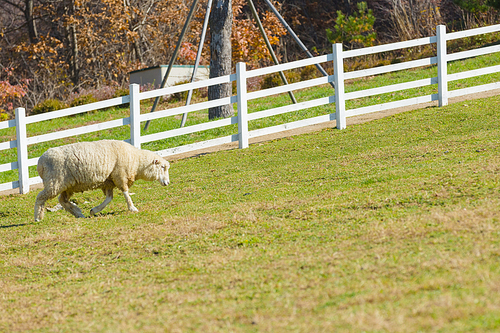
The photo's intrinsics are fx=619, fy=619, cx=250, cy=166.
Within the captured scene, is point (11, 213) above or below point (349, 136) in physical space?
below

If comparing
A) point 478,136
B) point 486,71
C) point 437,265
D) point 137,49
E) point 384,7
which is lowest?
point 437,265

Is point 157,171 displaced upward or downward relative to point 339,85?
downward

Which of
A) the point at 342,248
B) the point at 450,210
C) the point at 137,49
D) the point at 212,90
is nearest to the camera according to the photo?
the point at 342,248

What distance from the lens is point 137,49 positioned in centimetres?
2631

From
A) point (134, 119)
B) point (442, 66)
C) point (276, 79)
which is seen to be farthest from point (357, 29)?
point (134, 119)

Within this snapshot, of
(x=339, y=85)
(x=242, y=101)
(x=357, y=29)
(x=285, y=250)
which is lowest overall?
(x=285, y=250)

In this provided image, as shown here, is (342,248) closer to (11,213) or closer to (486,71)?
(11,213)

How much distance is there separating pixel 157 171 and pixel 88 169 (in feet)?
3.09

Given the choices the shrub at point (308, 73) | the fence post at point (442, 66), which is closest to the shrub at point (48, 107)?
the shrub at point (308, 73)

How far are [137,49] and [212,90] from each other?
1360cm

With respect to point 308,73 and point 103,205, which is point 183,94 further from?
point 103,205

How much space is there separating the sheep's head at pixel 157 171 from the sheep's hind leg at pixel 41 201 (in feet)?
3.82

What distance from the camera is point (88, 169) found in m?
7.27

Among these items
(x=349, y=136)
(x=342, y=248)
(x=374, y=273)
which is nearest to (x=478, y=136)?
(x=349, y=136)
